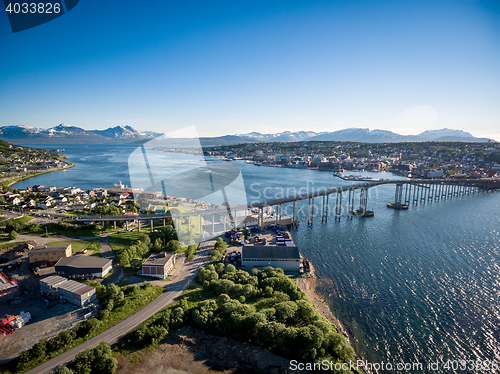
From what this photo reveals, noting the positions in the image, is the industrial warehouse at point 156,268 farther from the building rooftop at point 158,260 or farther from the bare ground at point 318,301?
the bare ground at point 318,301

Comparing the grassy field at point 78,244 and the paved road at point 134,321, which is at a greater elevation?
the grassy field at point 78,244

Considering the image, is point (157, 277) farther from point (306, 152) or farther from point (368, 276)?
point (306, 152)

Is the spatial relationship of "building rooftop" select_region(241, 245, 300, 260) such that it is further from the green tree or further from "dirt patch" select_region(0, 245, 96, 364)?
"dirt patch" select_region(0, 245, 96, 364)

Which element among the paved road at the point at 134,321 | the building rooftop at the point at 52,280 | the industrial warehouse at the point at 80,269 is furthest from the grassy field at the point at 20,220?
the paved road at the point at 134,321

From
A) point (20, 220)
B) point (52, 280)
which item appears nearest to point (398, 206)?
point (52, 280)

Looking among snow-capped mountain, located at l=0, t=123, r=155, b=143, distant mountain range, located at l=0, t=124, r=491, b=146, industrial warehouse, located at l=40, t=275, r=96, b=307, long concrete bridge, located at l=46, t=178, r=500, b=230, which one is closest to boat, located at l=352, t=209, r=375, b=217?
long concrete bridge, located at l=46, t=178, r=500, b=230

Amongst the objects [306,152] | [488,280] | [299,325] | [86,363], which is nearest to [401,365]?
[299,325]
